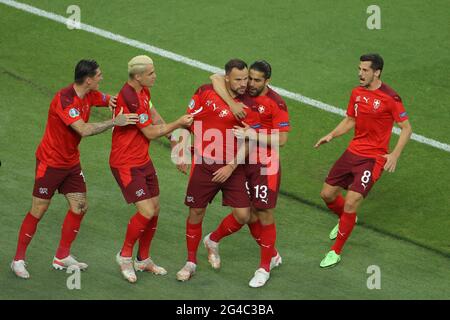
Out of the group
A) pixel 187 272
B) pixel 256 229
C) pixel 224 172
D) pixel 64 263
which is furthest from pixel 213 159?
pixel 64 263

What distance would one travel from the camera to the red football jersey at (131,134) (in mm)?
11961

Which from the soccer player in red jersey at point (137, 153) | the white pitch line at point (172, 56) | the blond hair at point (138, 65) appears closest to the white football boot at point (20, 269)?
the soccer player in red jersey at point (137, 153)

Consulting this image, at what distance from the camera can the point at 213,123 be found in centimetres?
1217

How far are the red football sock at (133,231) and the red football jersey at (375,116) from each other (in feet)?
9.59

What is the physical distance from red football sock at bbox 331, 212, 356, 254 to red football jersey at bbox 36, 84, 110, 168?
10.5 feet

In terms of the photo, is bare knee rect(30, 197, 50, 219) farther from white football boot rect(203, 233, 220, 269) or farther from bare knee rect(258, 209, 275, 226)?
bare knee rect(258, 209, 275, 226)

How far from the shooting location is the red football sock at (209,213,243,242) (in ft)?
41.8

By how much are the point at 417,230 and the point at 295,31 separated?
6.50 meters

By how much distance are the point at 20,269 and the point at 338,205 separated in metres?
4.12

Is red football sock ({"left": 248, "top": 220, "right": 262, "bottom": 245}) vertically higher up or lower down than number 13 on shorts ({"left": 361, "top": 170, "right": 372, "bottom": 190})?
lower down

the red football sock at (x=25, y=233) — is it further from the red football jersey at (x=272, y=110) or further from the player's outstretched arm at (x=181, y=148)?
the red football jersey at (x=272, y=110)

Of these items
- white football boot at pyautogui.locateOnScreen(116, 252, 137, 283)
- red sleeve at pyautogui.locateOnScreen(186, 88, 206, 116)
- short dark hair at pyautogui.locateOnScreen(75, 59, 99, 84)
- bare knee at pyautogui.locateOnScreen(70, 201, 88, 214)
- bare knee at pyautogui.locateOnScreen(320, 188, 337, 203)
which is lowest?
white football boot at pyautogui.locateOnScreen(116, 252, 137, 283)

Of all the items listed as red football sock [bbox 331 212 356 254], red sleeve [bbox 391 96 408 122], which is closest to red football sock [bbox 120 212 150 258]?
red football sock [bbox 331 212 356 254]

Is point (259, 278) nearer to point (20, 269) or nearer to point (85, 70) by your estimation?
point (20, 269)
